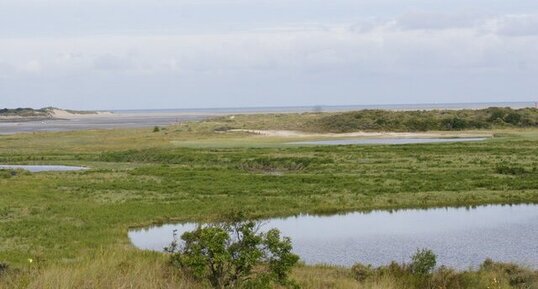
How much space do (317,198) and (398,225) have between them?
21.0ft

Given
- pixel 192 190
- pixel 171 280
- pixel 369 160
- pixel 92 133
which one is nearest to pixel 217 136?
pixel 92 133

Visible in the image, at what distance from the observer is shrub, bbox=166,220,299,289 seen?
37.0 feet

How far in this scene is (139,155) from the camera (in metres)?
57.7

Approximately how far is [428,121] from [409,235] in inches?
2674

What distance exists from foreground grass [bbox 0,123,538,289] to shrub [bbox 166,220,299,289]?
0.43 m

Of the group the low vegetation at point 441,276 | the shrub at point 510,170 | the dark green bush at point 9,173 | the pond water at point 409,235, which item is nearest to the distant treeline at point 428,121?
the shrub at point 510,170

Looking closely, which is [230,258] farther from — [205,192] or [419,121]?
[419,121]

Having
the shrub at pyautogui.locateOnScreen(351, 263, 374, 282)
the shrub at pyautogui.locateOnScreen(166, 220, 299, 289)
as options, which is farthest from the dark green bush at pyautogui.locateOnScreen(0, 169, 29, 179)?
the shrub at pyautogui.locateOnScreen(166, 220, 299, 289)

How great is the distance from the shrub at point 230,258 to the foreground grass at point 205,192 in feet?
1.40

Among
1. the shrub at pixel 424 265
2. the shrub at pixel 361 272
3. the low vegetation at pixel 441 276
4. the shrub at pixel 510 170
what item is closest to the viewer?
the low vegetation at pixel 441 276

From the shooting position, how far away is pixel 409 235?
2428 cm

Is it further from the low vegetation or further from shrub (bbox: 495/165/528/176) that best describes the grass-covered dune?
the low vegetation

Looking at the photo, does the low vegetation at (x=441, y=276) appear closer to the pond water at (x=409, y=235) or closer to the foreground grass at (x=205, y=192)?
the foreground grass at (x=205, y=192)

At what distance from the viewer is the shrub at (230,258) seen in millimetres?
11273
